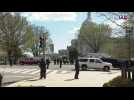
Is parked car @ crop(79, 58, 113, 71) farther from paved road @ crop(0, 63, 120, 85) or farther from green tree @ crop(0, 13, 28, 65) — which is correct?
green tree @ crop(0, 13, 28, 65)

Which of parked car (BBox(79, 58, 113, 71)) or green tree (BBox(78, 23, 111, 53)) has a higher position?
green tree (BBox(78, 23, 111, 53))

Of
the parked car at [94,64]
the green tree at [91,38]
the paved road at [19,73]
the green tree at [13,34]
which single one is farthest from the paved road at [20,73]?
the green tree at [91,38]

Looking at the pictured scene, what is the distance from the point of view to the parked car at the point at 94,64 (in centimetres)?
5381

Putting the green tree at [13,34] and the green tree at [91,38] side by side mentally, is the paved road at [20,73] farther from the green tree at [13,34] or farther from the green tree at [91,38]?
the green tree at [91,38]

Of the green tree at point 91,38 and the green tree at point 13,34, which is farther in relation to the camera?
the green tree at point 91,38

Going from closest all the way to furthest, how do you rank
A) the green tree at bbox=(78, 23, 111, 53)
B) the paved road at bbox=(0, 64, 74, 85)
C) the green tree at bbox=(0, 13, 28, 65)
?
1. the paved road at bbox=(0, 64, 74, 85)
2. the green tree at bbox=(0, 13, 28, 65)
3. the green tree at bbox=(78, 23, 111, 53)

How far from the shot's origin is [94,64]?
54531 millimetres

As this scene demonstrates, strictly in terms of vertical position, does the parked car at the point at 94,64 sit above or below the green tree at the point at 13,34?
below

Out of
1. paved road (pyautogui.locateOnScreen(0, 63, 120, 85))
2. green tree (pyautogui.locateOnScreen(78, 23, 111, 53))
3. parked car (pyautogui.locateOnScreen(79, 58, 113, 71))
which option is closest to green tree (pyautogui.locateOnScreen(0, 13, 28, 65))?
green tree (pyautogui.locateOnScreen(78, 23, 111, 53))

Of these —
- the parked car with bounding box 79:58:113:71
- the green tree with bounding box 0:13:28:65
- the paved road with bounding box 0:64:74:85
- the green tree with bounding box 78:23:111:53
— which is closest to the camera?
the paved road with bounding box 0:64:74:85

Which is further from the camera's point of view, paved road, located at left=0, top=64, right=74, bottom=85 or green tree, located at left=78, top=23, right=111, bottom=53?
green tree, located at left=78, top=23, right=111, bottom=53

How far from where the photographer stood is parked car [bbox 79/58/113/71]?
53812 millimetres
